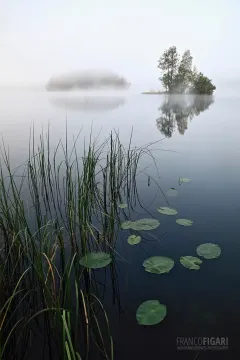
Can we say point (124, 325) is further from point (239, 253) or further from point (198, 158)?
point (198, 158)

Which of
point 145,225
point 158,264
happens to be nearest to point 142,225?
point 145,225

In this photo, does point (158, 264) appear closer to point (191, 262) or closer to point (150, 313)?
point (191, 262)

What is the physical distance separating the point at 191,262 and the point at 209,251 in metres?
0.27

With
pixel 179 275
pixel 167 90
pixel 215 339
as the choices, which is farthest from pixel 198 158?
pixel 167 90

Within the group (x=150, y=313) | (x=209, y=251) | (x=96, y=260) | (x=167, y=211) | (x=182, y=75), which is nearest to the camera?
(x=150, y=313)

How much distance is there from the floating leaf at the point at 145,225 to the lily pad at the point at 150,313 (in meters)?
1.10

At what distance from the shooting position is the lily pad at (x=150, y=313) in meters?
Answer: 1.72

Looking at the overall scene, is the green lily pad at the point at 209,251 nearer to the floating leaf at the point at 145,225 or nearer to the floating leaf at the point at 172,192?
the floating leaf at the point at 145,225

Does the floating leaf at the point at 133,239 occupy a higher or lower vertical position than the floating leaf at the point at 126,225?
lower

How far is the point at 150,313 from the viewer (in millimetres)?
1785

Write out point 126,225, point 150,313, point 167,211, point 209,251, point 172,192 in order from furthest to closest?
1. point 172,192
2. point 167,211
3. point 126,225
4. point 209,251
5. point 150,313

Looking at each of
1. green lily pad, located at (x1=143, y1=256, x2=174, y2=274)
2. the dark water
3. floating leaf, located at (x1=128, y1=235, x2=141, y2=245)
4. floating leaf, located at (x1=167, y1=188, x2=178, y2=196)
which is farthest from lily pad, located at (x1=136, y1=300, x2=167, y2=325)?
floating leaf, located at (x1=167, y1=188, x2=178, y2=196)

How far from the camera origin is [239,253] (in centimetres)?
254

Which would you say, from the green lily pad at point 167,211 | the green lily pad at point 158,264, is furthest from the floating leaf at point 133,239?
the green lily pad at point 167,211
